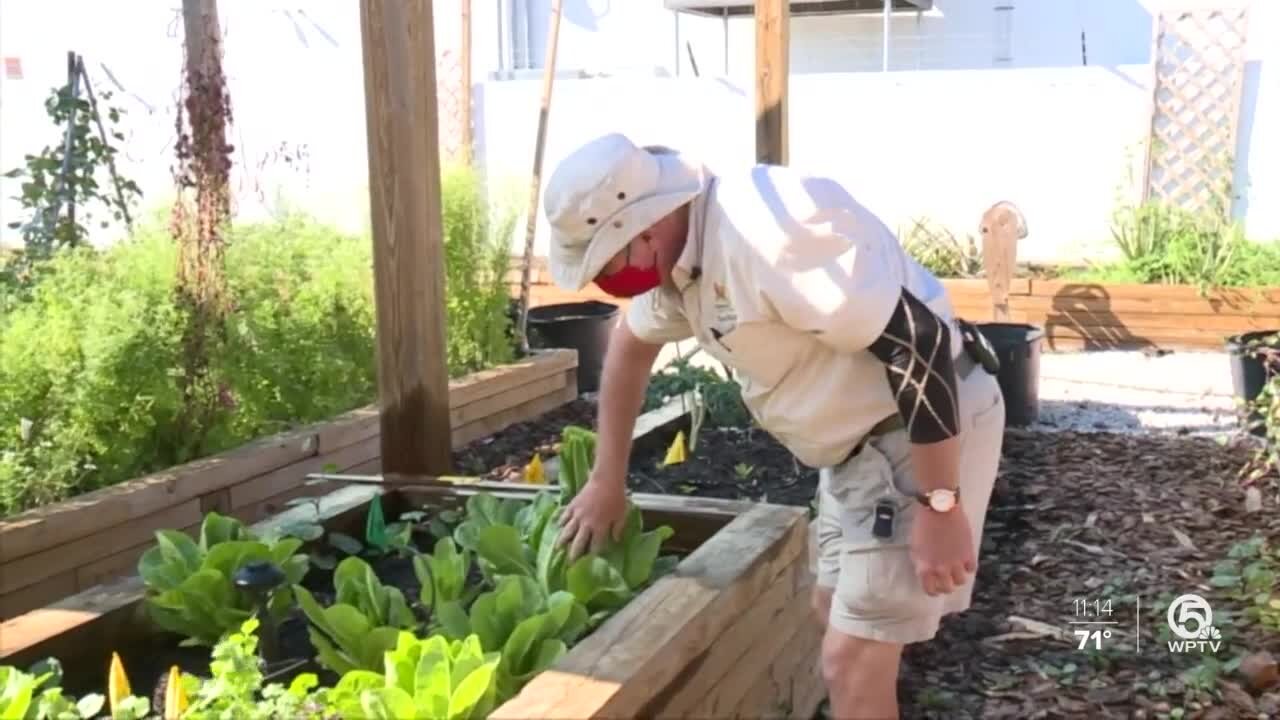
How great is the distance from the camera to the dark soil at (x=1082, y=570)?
2951 millimetres

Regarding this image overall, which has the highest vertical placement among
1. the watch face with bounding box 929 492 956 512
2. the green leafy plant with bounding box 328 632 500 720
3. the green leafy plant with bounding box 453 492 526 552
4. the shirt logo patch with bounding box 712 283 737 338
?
the shirt logo patch with bounding box 712 283 737 338

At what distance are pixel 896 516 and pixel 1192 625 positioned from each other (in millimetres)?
1602

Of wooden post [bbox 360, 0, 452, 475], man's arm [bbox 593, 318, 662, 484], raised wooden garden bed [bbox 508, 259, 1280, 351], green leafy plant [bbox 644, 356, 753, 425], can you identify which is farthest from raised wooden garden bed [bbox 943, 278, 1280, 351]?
man's arm [bbox 593, 318, 662, 484]

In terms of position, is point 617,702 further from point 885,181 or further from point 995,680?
point 885,181

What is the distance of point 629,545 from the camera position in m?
2.49

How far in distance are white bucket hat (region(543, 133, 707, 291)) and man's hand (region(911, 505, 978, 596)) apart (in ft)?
2.04

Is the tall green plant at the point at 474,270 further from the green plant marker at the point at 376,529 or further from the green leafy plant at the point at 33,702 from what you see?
the green leafy plant at the point at 33,702

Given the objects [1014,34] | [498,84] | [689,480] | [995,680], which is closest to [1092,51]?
[1014,34]

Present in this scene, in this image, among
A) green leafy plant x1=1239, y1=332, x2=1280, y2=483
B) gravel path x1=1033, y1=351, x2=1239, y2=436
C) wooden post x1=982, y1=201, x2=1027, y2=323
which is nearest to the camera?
green leafy plant x1=1239, y1=332, x2=1280, y2=483

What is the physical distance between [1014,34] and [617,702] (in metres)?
11.6

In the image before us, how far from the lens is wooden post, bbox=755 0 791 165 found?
16.3ft

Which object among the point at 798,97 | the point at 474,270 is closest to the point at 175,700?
the point at 474,270

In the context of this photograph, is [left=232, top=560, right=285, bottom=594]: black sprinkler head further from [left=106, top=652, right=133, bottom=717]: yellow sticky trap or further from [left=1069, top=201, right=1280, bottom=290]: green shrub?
[left=1069, top=201, right=1280, bottom=290]: green shrub

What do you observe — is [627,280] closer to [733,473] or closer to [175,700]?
[175,700]
